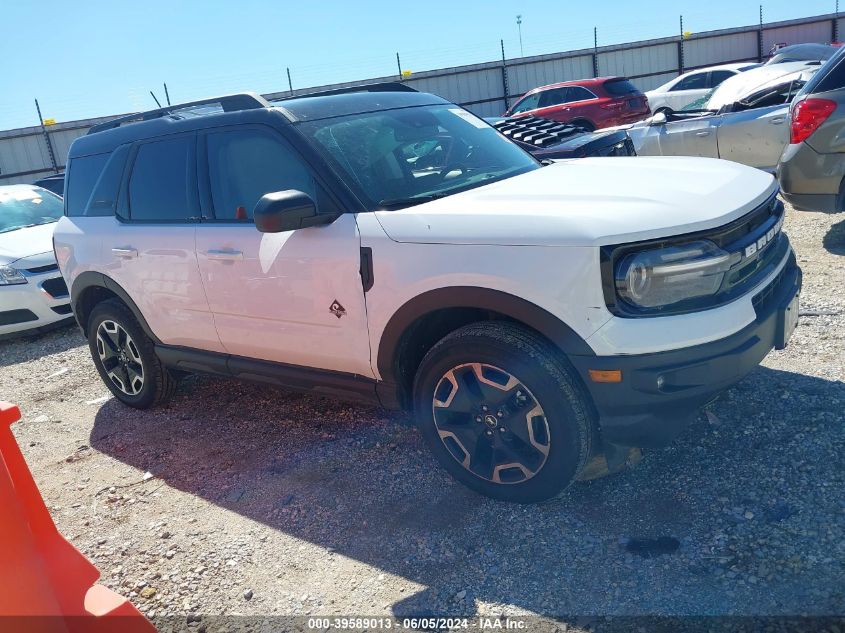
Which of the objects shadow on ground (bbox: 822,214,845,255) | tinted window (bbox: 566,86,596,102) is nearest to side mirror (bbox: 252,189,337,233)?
shadow on ground (bbox: 822,214,845,255)

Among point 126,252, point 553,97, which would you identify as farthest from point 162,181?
point 553,97

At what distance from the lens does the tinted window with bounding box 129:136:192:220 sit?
4.08m

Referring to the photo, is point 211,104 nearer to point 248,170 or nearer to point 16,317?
point 248,170

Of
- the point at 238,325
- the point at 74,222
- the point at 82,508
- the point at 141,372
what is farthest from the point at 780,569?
the point at 74,222

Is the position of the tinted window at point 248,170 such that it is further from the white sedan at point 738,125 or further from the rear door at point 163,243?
the white sedan at point 738,125

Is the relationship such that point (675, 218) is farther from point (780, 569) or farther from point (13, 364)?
point (13, 364)

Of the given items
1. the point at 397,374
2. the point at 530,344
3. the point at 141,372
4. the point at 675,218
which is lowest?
the point at 141,372

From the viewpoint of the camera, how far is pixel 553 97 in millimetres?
15641

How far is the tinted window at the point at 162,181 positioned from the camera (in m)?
4.08

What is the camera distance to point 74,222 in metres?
4.83

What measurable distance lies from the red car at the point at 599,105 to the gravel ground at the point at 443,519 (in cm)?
1095

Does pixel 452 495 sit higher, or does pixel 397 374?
pixel 397 374

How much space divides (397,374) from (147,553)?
1.41 metres

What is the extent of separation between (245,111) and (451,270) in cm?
163
